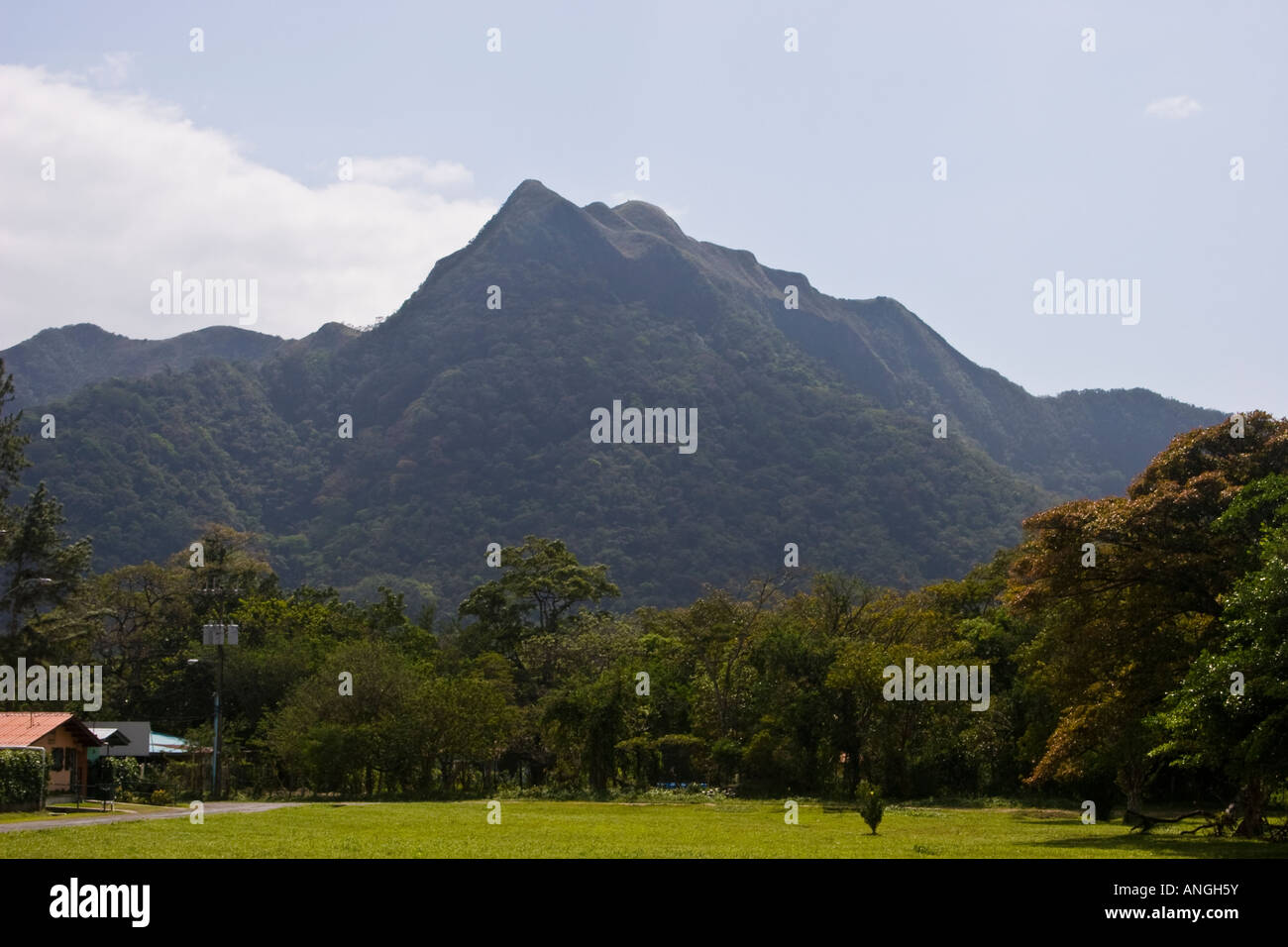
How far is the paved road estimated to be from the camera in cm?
2531

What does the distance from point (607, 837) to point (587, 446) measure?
131 m

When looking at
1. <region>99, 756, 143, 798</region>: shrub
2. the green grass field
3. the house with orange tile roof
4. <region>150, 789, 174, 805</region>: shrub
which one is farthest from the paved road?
<region>99, 756, 143, 798</region>: shrub

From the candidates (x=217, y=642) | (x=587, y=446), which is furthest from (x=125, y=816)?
(x=587, y=446)

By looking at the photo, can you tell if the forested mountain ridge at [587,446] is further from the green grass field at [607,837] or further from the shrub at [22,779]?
the shrub at [22,779]

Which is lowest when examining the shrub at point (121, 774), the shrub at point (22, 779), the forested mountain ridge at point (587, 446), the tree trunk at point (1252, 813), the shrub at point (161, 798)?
the shrub at point (161, 798)

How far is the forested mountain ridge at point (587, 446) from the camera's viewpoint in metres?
128

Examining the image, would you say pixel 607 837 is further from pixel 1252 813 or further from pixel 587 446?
pixel 587 446

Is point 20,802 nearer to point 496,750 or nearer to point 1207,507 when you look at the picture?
point 496,750

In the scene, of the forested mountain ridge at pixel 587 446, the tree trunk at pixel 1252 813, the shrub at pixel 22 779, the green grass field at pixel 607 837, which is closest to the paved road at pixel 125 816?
the green grass field at pixel 607 837

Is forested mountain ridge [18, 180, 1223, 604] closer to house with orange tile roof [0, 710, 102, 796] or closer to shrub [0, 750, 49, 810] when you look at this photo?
house with orange tile roof [0, 710, 102, 796]

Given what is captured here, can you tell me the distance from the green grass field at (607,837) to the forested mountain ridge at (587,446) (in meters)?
86.7

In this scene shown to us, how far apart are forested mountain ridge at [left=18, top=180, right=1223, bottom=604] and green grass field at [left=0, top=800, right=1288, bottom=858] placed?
86652mm

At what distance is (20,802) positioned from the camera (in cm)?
3092
